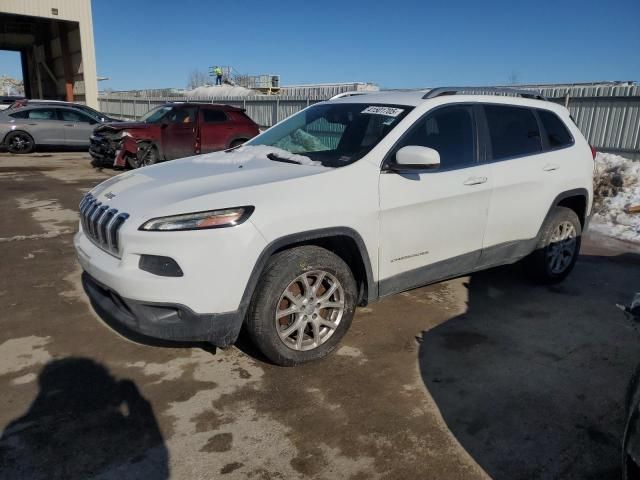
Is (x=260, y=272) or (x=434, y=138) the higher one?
(x=434, y=138)

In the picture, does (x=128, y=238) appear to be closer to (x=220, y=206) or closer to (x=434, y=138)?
(x=220, y=206)

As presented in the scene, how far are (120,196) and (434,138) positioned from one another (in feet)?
7.42

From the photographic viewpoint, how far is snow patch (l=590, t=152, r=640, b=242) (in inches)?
302

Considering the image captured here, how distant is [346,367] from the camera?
11.2 ft

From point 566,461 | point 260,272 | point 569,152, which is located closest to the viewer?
point 566,461

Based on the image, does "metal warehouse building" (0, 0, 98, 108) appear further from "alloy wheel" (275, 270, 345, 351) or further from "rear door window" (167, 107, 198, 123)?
"alloy wheel" (275, 270, 345, 351)

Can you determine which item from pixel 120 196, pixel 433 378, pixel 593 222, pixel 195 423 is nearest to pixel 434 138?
pixel 433 378

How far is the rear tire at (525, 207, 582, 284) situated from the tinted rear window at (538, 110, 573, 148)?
61 centimetres

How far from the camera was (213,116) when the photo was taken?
1239 cm

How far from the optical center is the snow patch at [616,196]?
7668 millimetres

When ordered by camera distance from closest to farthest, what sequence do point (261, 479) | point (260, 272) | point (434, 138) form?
point (261, 479) < point (260, 272) < point (434, 138)

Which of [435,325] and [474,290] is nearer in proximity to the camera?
[435,325]

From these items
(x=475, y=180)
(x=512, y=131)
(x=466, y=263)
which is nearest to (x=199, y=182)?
(x=475, y=180)

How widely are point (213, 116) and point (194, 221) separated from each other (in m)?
10.2
